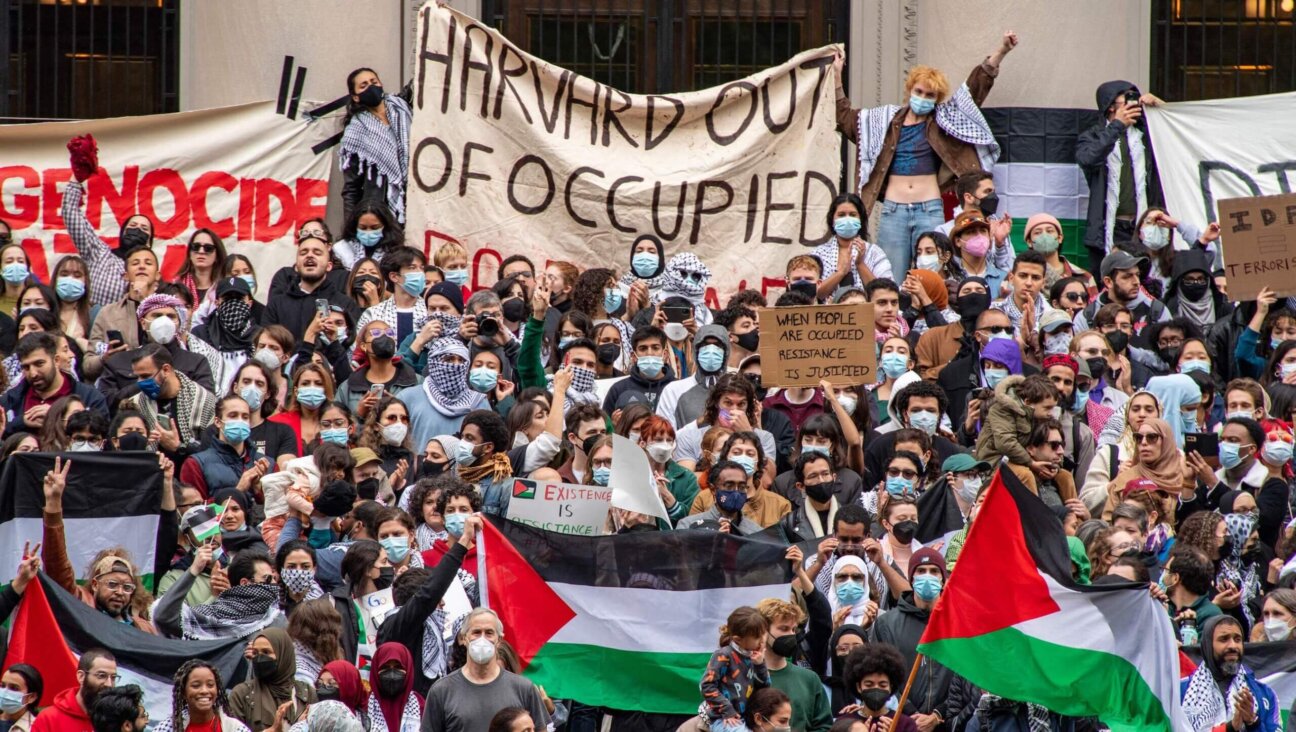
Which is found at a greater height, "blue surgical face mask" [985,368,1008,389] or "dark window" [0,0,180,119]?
"dark window" [0,0,180,119]

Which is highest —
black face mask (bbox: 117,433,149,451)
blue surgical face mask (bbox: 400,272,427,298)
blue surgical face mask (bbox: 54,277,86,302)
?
blue surgical face mask (bbox: 400,272,427,298)

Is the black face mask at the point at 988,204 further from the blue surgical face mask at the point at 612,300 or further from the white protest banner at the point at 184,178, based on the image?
the white protest banner at the point at 184,178

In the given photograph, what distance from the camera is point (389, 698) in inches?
508

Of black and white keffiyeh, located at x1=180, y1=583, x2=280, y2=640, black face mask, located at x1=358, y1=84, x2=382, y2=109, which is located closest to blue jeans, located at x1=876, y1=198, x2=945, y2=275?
black face mask, located at x1=358, y1=84, x2=382, y2=109

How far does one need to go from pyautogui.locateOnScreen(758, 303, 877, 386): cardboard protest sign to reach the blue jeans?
281 centimetres

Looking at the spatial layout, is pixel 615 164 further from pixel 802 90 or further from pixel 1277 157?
pixel 1277 157

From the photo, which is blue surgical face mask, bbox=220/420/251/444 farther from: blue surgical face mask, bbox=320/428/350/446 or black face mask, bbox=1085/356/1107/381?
black face mask, bbox=1085/356/1107/381

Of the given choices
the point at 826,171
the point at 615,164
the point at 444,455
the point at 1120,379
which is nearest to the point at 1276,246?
the point at 1120,379

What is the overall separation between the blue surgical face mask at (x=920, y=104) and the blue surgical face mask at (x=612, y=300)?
10.1 feet

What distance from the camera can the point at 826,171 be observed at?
20203 millimetres

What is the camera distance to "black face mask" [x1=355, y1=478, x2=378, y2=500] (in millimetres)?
14867

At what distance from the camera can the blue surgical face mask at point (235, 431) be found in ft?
50.6

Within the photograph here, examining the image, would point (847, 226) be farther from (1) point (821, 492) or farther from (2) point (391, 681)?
(2) point (391, 681)

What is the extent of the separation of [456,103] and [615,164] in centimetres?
116
